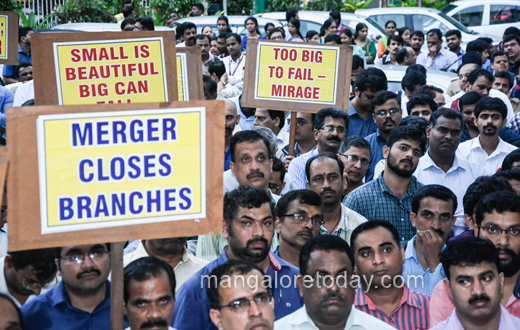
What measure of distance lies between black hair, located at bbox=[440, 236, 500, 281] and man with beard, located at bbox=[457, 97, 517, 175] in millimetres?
3190

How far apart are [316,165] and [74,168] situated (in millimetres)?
2641

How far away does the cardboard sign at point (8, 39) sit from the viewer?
855 centimetres

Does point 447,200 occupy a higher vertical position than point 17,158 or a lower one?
lower

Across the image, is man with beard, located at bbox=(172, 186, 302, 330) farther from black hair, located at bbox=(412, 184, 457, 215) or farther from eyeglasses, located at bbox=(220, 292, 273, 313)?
black hair, located at bbox=(412, 184, 457, 215)

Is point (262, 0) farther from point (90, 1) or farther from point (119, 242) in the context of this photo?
point (119, 242)

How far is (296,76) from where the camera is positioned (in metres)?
7.08

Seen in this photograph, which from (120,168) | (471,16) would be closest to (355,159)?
(120,168)

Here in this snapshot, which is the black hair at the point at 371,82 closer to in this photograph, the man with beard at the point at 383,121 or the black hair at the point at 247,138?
the man with beard at the point at 383,121

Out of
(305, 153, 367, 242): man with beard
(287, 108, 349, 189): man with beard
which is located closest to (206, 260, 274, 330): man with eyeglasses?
Answer: (305, 153, 367, 242): man with beard

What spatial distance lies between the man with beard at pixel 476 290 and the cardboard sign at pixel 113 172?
135cm

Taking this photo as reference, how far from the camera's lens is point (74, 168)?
3.55 metres

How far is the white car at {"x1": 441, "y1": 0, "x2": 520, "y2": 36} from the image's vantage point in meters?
Result: 18.6

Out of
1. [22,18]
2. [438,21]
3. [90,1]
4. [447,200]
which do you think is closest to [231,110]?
[447,200]

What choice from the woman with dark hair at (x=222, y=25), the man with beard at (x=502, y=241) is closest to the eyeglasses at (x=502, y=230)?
the man with beard at (x=502, y=241)
